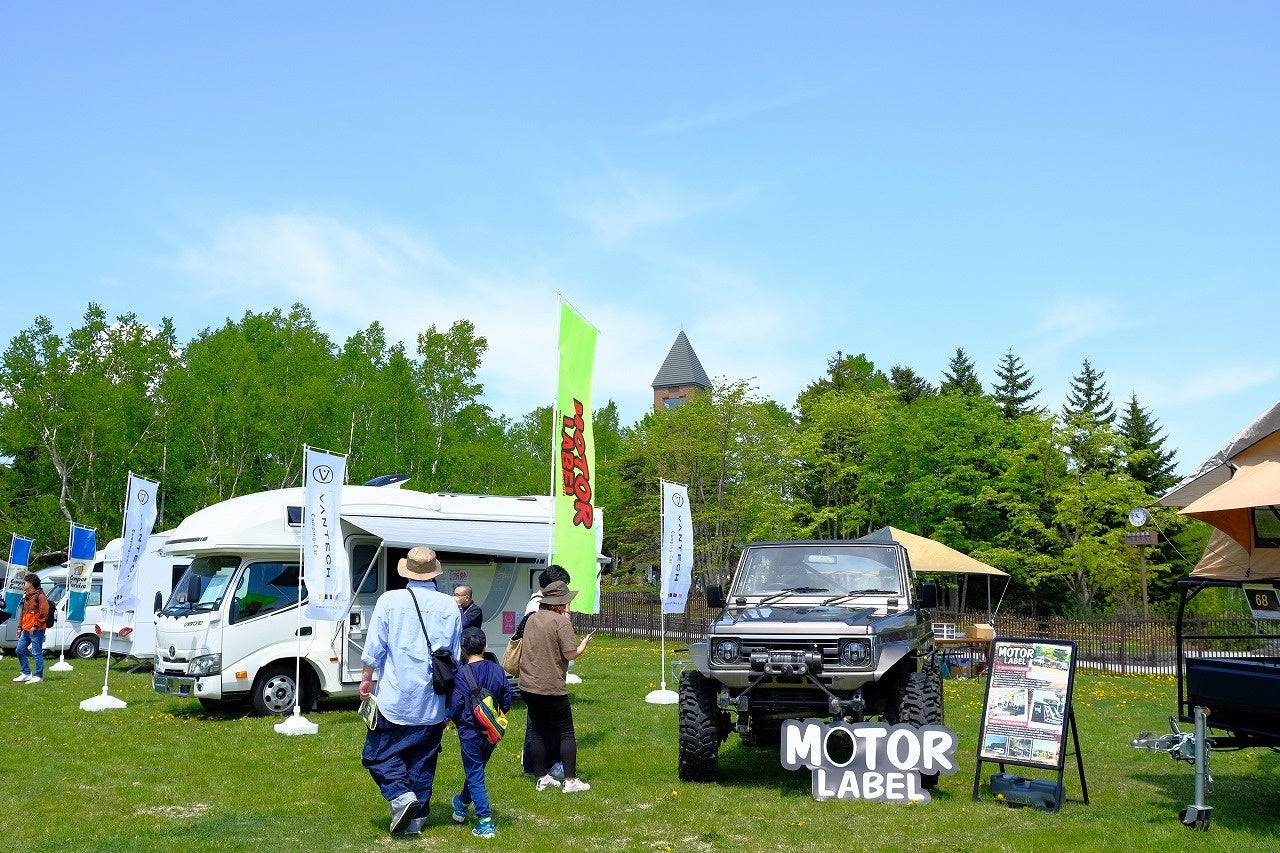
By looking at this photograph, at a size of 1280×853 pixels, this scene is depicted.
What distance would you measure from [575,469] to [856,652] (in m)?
3.66

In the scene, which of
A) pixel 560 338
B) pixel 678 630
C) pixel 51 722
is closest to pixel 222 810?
pixel 560 338

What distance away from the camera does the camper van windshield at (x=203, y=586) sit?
43.8 ft

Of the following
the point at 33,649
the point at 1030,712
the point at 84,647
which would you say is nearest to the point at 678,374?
the point at 84,647

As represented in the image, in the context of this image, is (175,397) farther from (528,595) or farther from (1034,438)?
(1034,438)

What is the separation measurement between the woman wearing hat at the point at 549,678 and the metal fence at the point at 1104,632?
1274 centimetres

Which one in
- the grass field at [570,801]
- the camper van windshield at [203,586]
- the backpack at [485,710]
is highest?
the camper van windshield at [203,586]

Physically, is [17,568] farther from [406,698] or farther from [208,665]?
[406,698]

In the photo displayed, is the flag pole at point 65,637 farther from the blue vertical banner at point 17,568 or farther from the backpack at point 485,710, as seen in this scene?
the backpack at point 485,710

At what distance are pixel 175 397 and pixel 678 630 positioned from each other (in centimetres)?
2246

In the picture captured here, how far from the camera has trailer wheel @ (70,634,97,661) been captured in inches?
870

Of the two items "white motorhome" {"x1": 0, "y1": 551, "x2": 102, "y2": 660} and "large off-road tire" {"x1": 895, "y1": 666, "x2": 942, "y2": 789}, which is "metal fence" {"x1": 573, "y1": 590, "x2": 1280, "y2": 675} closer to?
"white motorhome" {"x1": 0, "y1": 551, "x2": 102, "y2": 660}

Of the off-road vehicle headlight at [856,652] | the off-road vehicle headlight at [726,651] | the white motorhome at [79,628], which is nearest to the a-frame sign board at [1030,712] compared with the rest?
the off-road vehicle headlight at [856,652]

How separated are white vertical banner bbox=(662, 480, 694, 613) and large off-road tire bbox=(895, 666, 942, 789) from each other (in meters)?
6.85

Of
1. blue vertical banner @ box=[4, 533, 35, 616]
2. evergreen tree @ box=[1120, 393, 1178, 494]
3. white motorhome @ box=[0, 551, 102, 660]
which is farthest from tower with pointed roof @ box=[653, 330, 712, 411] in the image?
white motorhome @ box=[0, 551, 102, 660]
